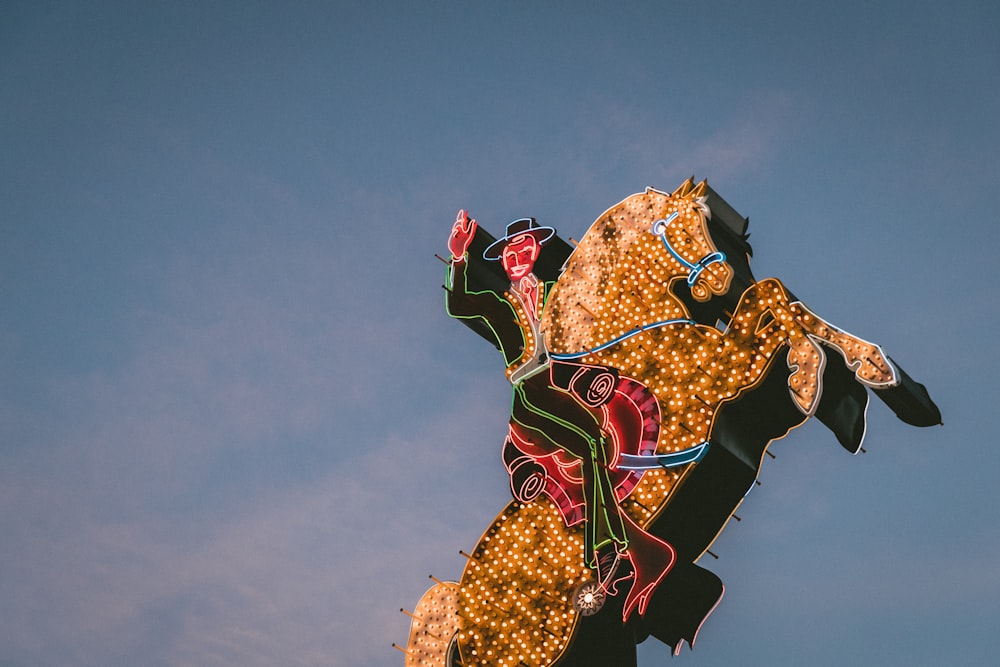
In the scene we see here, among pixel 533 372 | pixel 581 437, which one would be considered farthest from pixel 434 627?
pixel 533 372

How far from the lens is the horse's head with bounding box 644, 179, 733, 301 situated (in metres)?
12.1

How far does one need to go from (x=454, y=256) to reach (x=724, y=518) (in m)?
5.33

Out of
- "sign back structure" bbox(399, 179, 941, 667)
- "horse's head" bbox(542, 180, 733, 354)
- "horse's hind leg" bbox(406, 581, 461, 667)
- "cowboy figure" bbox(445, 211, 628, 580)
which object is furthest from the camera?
"horse's hind leg" bbox(406, 581, 461, 667)

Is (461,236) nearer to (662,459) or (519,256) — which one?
(519,256)

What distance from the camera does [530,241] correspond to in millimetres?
14258

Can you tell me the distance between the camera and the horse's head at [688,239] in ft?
39.6

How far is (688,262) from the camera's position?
12.3m

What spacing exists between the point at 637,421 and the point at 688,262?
6.49 feet

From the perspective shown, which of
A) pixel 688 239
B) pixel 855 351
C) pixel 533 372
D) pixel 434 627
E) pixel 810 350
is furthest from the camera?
pixel 533 372

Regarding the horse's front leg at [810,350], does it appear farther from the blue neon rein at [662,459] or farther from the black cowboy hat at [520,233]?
the black cowboy hat at [520,233]

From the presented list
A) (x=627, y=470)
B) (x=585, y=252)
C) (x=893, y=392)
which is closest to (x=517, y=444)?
(x=627, y=470)

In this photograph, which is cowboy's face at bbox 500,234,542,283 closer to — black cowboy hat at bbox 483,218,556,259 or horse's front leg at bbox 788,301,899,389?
black cowboy hat at bbox 483,218,556,259

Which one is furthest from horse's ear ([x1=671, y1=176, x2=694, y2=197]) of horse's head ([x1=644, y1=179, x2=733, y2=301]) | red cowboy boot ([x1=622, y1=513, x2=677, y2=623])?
red cowboy boot ([x1=622, y1=513, x2=677, y2=623])

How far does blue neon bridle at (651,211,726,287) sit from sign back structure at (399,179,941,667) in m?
0.02
